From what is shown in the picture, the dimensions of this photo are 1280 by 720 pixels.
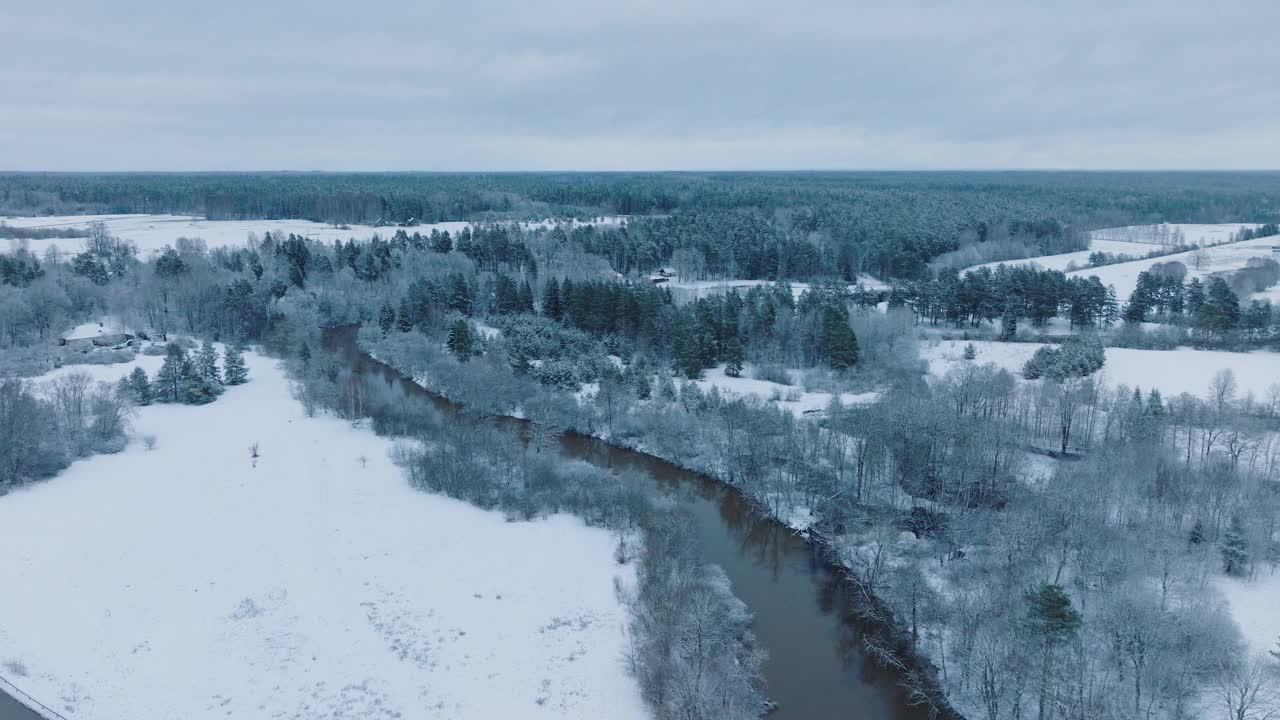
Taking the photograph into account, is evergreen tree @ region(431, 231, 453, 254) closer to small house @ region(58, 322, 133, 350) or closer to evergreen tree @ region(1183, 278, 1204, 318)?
small house @ region(58, 322, 133, 350)

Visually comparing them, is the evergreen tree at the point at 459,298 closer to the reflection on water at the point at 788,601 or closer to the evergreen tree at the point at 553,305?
the evergreen tree at the point at 553,305

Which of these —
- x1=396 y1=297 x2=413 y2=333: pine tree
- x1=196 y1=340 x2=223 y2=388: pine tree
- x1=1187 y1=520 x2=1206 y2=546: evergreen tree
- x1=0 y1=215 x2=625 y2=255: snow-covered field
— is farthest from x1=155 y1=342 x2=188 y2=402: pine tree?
x1=0 y1=215 x2=625 y2=255: snow-covered field

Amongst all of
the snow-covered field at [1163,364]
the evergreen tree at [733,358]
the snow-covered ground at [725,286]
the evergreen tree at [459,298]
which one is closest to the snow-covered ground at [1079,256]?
the snow-covered ground at [725,286]

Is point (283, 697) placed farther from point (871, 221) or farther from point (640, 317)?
point (871, 221)

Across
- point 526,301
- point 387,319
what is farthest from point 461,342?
point 387,319

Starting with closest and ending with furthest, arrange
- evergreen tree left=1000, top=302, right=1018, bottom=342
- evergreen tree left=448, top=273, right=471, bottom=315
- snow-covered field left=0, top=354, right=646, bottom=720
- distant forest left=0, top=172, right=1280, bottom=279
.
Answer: snow-covered field left=0, top=354, right=646, bottom=720 → evergreen tree left=1000, top=302, right=1018, bottom=342 → evergreen tree left=448, top=273, right=471, bottom=315 → distant forest left=0, top=172, right=1280, bottom=279

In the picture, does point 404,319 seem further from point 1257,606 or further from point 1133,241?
point 1133,241

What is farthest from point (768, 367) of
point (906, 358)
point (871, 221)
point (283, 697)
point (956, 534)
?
point (871, 221)
